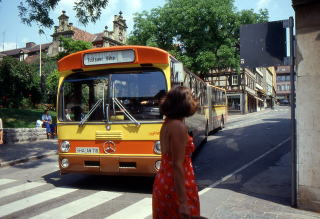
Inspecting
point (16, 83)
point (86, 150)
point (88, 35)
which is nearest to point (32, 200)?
point (86, 150)

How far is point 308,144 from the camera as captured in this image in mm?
5422

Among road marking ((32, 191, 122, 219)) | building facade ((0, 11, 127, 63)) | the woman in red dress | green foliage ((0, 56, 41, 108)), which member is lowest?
road marking ((32, 191, 122, 219))

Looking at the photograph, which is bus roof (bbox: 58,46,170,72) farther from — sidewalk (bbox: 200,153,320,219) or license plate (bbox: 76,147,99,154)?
sidewalk (bbox: 200,153,320,219)

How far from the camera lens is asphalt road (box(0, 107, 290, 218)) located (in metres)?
5.66

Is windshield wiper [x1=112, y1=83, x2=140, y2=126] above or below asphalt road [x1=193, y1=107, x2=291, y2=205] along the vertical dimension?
Answer: above

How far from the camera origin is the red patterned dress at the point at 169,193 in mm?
2828

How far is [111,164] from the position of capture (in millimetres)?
6711

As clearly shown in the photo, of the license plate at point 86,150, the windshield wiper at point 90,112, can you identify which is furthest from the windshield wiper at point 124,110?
the license plate at point 86,150

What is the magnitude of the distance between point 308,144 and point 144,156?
2.95 meters

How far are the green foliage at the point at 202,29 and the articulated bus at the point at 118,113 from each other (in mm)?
26777

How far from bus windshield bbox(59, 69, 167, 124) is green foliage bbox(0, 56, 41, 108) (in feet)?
86.8

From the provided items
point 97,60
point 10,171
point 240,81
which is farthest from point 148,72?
point 240,81

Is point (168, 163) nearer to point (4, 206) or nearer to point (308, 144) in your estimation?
point (308, 144)

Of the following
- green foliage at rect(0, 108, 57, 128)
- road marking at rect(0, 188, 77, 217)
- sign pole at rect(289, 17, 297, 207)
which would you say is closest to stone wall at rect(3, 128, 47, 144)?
green foliage at rect(0, 108, 57, 128)
